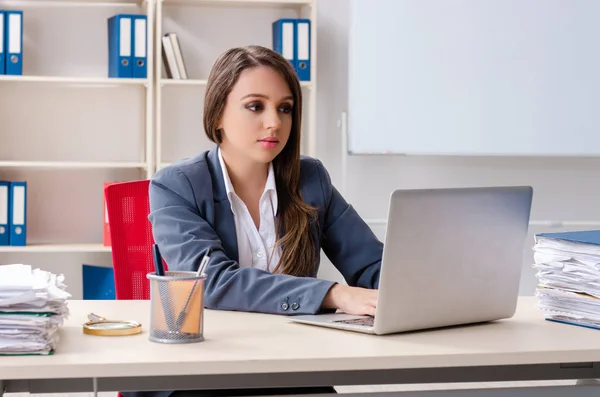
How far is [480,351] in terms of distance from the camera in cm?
129

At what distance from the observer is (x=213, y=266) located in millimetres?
1652

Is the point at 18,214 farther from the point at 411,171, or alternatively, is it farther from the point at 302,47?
the point at 411,171

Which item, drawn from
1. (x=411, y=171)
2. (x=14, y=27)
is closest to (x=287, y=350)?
(x=14, y=27)

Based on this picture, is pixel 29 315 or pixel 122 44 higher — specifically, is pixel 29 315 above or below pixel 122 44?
below

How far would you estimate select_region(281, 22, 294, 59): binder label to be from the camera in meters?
3.86

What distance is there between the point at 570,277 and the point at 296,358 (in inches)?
24.5

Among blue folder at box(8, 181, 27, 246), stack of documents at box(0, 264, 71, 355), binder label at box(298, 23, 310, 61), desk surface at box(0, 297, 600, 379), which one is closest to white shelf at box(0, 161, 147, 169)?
blue folder at box(8, 181, 27, 246)

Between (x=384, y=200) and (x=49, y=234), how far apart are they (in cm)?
158

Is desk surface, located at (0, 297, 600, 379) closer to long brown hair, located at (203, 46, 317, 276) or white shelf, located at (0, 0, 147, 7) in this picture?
long brown hair, located at (203, 46, 317, 276)

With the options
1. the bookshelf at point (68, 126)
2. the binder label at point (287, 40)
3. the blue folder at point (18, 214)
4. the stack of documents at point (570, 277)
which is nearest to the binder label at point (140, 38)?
the bookshelf at point (68, 126)

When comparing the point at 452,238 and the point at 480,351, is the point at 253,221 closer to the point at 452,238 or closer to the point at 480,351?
the point at 452,238

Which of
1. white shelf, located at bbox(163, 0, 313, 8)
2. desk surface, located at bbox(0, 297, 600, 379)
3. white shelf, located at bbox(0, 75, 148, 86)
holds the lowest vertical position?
desk surface, located at bbox(0, 297, 600, 379)

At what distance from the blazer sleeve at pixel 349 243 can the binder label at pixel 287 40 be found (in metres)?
1.91

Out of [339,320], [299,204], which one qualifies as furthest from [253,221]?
[339,320]
